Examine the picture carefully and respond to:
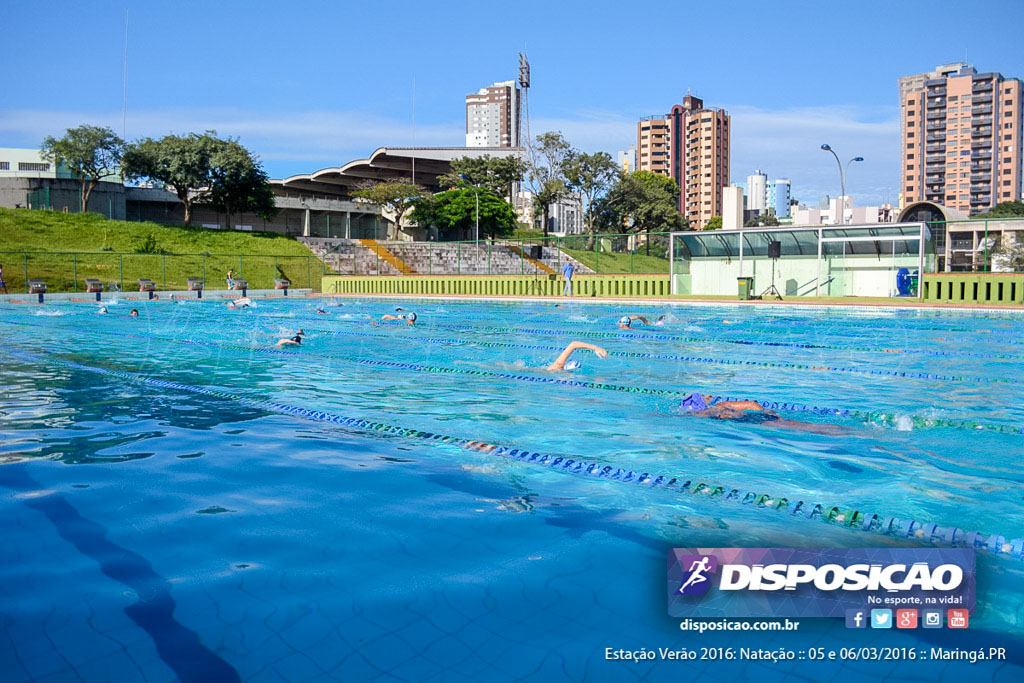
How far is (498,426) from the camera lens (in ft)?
20.7

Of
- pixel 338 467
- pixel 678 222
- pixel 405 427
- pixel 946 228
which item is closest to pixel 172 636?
pixel 338 467

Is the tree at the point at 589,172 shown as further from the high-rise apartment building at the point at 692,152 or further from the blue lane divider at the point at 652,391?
the high-rise apartment building at the point at 692,152

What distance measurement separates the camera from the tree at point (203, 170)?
49.9m

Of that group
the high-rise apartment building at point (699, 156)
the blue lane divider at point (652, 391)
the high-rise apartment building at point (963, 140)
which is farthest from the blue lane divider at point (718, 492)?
the high-rise apartment building at point (699, 156)

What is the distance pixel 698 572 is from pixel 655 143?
14685 cm

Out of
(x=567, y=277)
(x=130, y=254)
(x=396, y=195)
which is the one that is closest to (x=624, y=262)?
(x=567, y=277)

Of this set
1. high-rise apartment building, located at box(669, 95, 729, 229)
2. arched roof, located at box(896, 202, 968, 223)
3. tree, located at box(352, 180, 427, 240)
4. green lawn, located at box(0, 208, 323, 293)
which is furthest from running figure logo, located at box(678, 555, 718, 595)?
high-rise apartment building, located at box(669, 95, 729, 229)

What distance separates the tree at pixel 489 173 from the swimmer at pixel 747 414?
52.8 metres

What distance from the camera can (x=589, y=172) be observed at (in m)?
56.8

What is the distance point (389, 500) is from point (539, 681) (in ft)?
6.42

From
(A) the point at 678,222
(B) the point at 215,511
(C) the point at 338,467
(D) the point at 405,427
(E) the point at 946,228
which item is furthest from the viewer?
(A) the point at 678,222

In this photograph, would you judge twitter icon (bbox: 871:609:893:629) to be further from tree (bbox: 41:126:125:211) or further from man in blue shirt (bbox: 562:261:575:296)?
tree (bbox: 41:126:125:211)

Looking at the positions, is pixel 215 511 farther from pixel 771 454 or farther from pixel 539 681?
pixel 771 454

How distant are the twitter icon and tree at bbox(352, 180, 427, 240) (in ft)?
186
